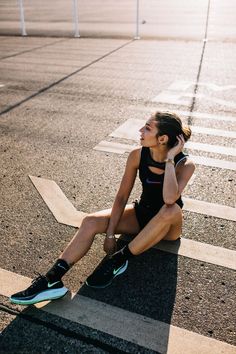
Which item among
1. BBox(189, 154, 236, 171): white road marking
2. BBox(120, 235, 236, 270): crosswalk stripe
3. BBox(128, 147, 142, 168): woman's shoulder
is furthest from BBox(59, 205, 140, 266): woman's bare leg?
BBox(189, 154, 236, 171): white road marking

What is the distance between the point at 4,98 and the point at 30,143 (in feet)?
10.2

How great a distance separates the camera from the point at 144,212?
13.2 ft

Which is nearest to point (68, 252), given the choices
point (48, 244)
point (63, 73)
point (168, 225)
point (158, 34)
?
point (48, 244)

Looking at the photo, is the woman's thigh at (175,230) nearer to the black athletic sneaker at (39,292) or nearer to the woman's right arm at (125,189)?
the woman's right arm at (125,189)

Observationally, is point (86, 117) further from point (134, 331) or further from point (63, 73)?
point (134, 331)

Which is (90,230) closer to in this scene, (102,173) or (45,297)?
(45,297)

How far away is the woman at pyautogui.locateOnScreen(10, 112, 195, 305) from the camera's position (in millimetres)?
3566

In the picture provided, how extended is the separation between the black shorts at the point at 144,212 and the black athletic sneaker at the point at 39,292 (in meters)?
1.03

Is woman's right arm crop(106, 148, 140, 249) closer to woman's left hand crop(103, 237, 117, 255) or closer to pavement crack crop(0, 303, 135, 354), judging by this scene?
woman's left hand crop(103, 237, 117, 255)

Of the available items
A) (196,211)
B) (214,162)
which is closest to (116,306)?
(196,211)

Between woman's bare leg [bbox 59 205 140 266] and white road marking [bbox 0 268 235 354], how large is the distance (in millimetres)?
373

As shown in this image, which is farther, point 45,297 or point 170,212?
point 170,212

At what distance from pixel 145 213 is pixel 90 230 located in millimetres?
600

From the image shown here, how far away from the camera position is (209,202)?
509 centimetres
